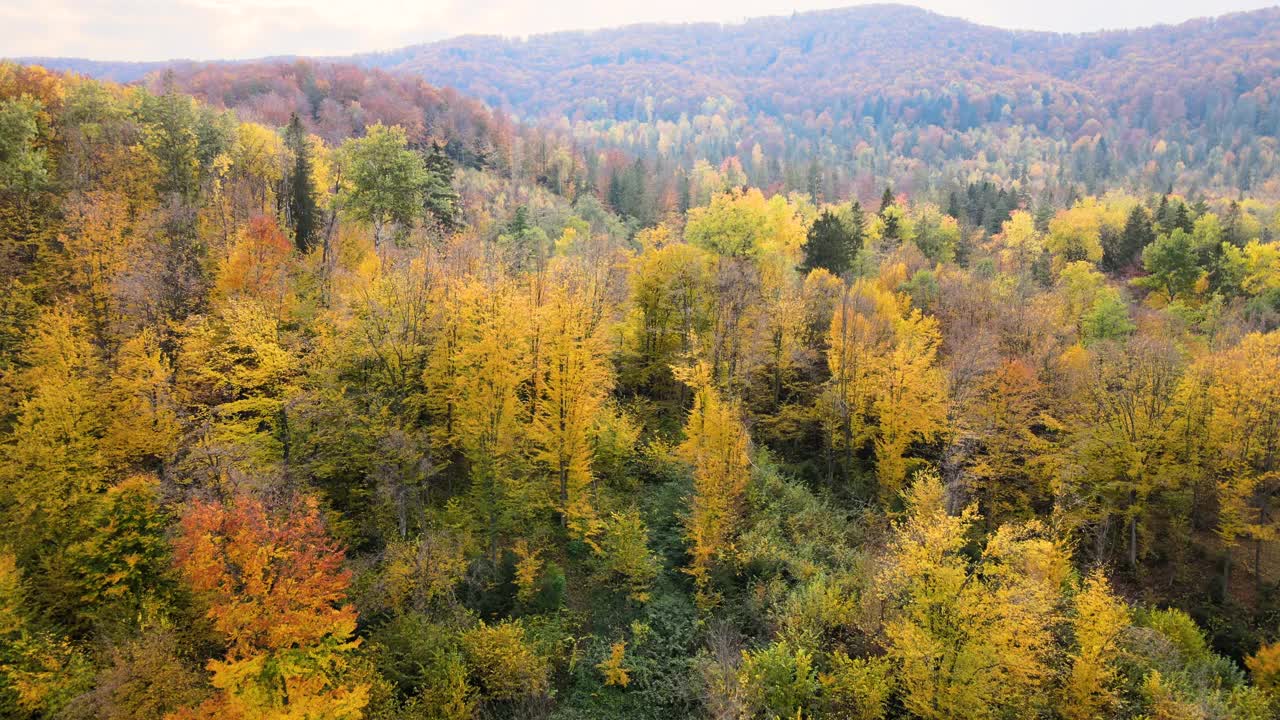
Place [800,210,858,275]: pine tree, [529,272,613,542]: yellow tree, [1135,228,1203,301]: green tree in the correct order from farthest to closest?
[1135,228,1203,301]: green tree, [800,210,858,275]: pine tree, [529,272,613,542]: yellow tree

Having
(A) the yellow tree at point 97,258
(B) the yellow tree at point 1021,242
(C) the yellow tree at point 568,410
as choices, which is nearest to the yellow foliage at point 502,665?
(C) the yellow tree at point 568,410

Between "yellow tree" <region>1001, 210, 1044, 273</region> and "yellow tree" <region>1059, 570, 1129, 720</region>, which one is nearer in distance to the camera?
"yellow tree" <region>1059, 570, 1129, 720</region>

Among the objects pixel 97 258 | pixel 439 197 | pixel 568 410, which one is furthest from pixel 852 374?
pixel 97 258

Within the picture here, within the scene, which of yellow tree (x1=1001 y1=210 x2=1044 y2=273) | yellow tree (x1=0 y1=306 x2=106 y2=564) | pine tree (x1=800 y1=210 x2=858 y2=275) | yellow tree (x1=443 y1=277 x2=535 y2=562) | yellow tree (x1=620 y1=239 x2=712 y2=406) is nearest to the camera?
yellow tree (x1=0 y1=306 x2=106 y2=564)

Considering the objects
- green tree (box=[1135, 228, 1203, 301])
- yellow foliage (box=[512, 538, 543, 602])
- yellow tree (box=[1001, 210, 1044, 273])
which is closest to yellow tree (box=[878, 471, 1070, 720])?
yellow foliage (box=[512, 538, 543, 602])

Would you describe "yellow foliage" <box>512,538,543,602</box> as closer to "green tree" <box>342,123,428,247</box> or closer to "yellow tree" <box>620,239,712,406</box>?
"yellow tree" <box>620,239,712,406</box>

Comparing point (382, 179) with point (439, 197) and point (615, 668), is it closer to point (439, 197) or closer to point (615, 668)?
point (439, 197)
